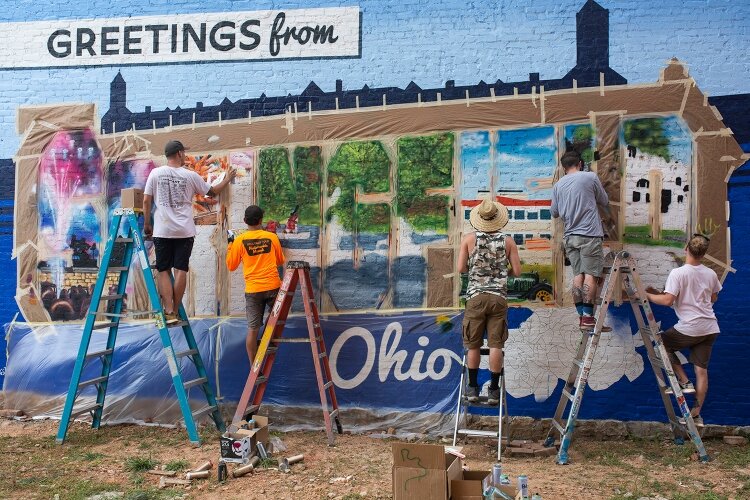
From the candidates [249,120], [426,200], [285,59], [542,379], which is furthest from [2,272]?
[542,379]

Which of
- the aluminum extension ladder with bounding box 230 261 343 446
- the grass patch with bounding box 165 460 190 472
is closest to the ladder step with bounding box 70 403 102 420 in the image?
the grass patch with bounding box 165 460 190 472

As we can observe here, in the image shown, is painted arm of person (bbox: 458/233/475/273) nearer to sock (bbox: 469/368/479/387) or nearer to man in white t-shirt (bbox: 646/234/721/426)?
sock (bbox: 469/368/479/387)

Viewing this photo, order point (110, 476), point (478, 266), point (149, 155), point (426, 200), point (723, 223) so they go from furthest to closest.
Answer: point (149, 155) → point (426, 200) → point (723, 223) → point (478, 266) → point (110, 476)

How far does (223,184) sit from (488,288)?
3006 millimetres

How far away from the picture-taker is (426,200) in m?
6.47

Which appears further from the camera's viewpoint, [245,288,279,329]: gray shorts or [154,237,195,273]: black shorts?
[245,288,279,329]: gray shorts

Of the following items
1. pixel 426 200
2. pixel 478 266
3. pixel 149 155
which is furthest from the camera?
pixel 149 155

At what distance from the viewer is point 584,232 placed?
5707 mm

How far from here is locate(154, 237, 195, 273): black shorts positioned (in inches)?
242

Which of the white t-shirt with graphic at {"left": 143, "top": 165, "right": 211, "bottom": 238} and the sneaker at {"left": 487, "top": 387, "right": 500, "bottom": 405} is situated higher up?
the white t-shirt with graphic at {"left": 143, "top": 165, "right": 211, "bottom": 238}

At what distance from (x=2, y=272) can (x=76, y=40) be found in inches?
111

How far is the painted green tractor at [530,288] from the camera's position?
6212 mm

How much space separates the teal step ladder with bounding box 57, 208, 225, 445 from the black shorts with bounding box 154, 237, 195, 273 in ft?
0.53

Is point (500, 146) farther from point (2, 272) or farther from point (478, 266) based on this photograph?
point (2, 272)
